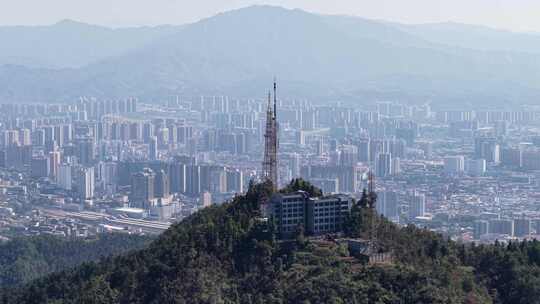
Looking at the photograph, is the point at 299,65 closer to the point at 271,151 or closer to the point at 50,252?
the point at 50,252

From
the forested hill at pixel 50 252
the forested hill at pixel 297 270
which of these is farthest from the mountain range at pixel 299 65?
the forested hill at pixel 297 270

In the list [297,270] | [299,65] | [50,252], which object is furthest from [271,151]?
[299,65]

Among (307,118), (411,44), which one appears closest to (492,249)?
(307,118)

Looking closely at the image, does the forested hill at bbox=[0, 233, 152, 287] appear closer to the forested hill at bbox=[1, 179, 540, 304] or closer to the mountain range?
the forested hill at bbox=[1, 179, 540, 304]

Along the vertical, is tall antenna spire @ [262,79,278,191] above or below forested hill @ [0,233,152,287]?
above

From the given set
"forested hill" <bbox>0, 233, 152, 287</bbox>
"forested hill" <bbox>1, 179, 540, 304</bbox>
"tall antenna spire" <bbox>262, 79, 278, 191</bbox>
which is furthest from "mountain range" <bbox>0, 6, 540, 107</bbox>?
"forested hill" <bbox>1, 179, 540, 304</bbox>
